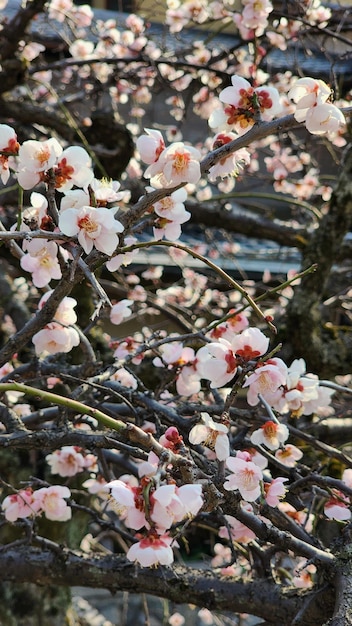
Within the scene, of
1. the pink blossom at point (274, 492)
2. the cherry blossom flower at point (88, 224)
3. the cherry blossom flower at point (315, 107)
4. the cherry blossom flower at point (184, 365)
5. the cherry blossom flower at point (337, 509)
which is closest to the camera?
the cherry blossom flower at point (88, 224)

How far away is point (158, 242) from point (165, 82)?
2996 mm

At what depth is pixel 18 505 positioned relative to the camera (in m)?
1.73

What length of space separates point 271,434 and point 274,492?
128 mm

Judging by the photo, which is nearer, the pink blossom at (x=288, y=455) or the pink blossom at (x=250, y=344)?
the pink blossom at (x=250, y=344)

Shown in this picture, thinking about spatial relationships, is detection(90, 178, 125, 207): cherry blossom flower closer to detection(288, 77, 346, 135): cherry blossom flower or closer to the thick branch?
detection(288, 77, 346, 135): cherry blossom flower

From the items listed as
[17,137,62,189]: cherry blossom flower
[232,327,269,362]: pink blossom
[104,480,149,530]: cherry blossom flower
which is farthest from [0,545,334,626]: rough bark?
[17,137,62,189]: cherry blossom flower

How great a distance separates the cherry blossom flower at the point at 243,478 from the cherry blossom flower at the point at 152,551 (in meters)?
0.24

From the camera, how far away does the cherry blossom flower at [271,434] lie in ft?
4.86

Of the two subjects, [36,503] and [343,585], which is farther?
[36,503]

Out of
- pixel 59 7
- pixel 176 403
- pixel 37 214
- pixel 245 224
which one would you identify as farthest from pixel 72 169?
pixel 59 7

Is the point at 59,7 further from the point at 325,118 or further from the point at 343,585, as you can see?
the point at 343,585

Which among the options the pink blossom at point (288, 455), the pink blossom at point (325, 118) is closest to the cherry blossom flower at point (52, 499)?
the pink blossom at point (288, 455)

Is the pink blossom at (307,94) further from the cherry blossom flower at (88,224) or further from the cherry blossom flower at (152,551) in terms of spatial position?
the cherry blossom flower at (152,551)

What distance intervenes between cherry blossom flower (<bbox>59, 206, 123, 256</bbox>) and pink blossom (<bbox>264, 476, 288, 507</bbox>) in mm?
589
